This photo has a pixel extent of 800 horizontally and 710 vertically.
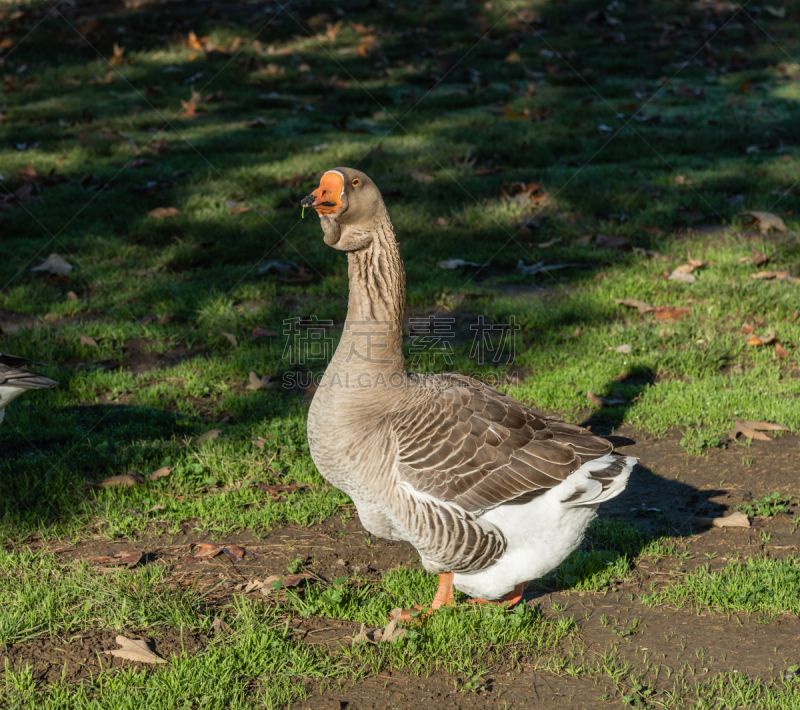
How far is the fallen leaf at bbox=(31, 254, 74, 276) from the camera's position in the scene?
800cm

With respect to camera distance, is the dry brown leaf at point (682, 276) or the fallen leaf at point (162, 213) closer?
the dry brown leaf at point (682, 276)

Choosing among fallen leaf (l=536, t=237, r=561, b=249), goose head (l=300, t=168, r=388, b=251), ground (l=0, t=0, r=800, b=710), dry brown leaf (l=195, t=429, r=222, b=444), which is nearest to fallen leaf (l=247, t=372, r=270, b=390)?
ground (l=0, t=0, r=800, b=710)

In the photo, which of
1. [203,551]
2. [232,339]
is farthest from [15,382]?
[232,339]

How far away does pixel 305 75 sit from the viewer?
1522cm

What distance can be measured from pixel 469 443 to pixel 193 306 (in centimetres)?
442

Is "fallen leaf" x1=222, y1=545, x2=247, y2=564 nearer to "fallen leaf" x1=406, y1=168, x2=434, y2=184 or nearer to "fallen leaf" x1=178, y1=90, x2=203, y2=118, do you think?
"fallen leaf" x1=406, y1=168, x2=434, y2=184

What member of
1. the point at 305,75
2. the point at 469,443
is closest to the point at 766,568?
the point at 469,443

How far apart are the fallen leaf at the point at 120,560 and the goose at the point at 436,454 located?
1253mm

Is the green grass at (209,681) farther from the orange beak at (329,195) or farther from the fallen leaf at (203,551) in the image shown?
the orange beak at (329,195)

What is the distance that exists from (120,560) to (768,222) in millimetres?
7736

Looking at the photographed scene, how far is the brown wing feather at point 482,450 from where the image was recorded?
3.77 m

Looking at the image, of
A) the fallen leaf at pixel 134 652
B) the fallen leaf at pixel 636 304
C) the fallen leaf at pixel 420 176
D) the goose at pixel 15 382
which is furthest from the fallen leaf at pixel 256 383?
the fallen leaf at pixel 420 176

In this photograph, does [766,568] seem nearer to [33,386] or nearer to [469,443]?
[469,443]

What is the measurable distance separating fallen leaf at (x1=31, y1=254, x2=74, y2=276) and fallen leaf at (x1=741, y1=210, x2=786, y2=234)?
767 cm
